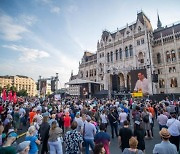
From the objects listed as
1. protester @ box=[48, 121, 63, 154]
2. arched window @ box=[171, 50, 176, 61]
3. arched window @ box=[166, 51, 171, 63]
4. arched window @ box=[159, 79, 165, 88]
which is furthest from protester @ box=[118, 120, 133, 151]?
arched window @ box=[166, 51, 171, 63]

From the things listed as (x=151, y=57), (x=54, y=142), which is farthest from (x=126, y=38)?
(x=54, y=142)

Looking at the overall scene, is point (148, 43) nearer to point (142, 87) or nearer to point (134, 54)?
point (134, 54)

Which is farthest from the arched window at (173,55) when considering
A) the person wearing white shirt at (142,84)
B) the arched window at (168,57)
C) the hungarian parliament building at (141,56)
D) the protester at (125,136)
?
the protester at (125,136)

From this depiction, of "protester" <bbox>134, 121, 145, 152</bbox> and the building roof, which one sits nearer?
"protester" <bbox>134, 121, 145, 152</bbox>

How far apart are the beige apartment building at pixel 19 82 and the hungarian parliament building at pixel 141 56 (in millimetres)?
98952

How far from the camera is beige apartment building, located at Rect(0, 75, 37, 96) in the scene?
124287 mm

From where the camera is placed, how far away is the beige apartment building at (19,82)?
124287 mm

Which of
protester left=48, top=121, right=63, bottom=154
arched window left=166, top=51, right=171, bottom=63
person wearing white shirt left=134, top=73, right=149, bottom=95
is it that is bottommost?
protester left=48, top=121, right=63, bottom=154

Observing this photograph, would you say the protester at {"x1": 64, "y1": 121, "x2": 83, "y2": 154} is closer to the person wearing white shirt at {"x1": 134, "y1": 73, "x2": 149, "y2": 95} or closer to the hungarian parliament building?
the hungarian parliament building

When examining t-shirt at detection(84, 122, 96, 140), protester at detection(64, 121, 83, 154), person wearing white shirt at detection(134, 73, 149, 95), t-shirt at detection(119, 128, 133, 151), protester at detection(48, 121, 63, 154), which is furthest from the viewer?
person wearing white shirt at detection(134, 73, 149, 95)

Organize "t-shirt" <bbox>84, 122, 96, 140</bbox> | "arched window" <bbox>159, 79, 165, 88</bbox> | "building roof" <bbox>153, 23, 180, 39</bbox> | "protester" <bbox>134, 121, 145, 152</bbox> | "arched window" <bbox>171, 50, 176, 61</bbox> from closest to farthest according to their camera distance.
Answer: "protester" <bbox>134, 121, 145, 152</bbox> < "t-shirt" <bbox>84, 122, 96, 140</bbox> < "arched window" <bbox>171, 50, 176, 61</bbox> < "arched window" <bbox>159, 79, 165, 88</bbox> < "building roof" <bbox>153, 23, 180, 39</bbox>

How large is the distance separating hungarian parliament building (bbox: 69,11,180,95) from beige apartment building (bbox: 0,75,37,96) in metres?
99.0

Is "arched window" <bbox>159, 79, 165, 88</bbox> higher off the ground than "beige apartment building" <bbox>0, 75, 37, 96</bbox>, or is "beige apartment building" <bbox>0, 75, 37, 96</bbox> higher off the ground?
"beige apartment building" <bbox>0, 75, 37, 96</bbox>

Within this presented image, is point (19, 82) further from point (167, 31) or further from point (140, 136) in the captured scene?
point (140, 136)
